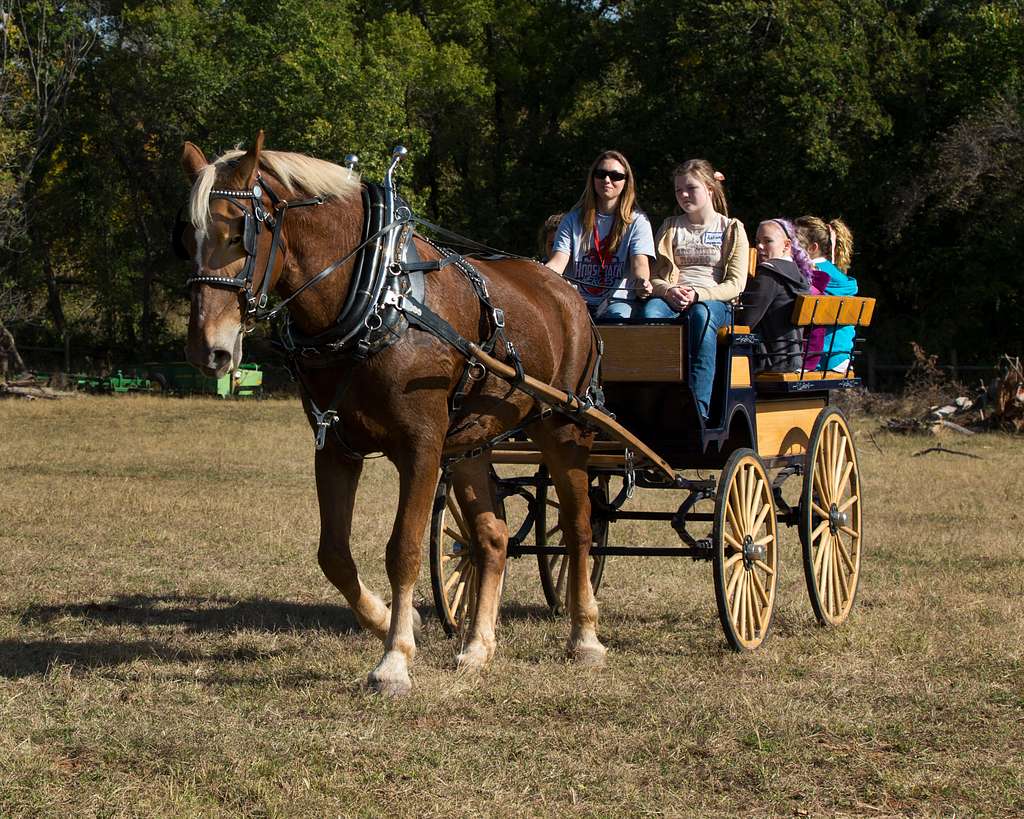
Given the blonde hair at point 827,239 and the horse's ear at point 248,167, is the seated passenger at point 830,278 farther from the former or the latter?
the horse's ear at point 248,167

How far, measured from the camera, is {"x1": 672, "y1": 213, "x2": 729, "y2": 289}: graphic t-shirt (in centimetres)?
705

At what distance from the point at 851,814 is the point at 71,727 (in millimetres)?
2851

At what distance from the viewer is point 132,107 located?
35719 millimetres

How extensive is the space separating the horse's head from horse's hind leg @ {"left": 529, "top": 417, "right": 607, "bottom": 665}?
194 centimetres

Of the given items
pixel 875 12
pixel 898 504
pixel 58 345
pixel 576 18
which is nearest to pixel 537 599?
pixel 898 504

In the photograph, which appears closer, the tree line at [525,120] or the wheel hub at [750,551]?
the wheel hub at [750,551]

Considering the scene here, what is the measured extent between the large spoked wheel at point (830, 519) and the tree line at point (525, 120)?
18424 mm

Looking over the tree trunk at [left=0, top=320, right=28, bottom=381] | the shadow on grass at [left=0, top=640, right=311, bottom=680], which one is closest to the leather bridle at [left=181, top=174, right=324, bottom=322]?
the shadow on grass at [left=0, top=640, right=311, bottom=680]

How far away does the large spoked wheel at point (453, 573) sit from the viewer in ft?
22.9

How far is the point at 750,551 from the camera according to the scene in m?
6.71


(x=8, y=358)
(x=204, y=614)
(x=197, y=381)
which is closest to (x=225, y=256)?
(x=204, y=614)

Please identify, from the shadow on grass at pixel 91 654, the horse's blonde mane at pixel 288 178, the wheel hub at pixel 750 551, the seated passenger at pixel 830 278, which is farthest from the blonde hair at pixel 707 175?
the shadow on grass at pixel 91 654

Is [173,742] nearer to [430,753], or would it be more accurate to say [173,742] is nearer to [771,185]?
[430,753]

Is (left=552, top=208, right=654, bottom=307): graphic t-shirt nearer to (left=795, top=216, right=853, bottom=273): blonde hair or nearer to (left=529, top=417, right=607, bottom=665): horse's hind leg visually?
(left=529, top=417, right=607, bottom=665): horse's hind leg
